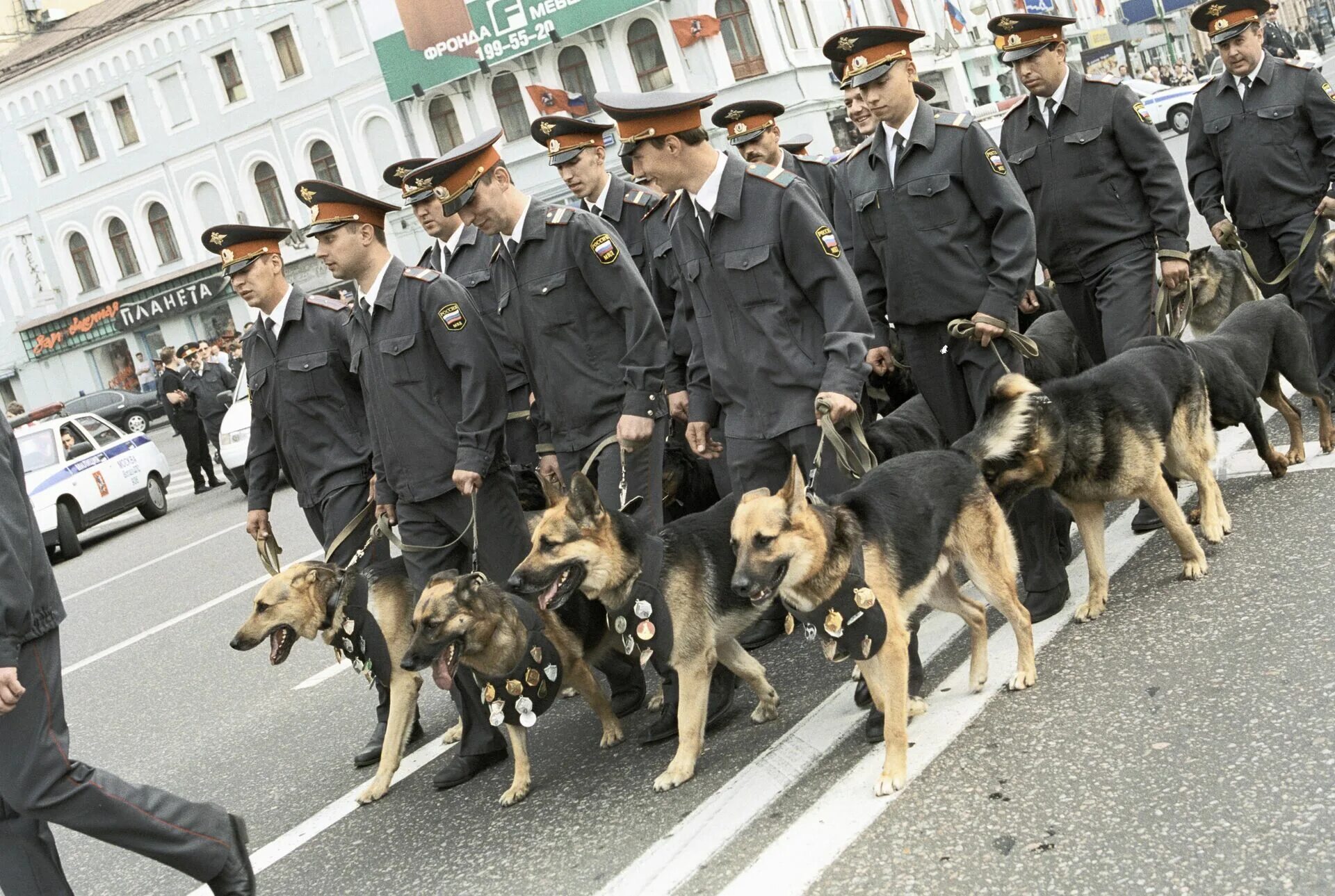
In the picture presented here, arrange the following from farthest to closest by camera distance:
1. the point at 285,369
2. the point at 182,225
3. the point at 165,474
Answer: the point at 182,225, the point at 165,474, the point at 285,369

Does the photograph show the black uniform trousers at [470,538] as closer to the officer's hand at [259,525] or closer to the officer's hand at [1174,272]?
the officer's hand at [259,525]

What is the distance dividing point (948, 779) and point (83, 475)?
16.2 metres

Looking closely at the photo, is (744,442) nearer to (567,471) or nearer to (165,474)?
(567,471)

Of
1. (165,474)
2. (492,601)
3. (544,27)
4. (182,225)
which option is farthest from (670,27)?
(492,601)

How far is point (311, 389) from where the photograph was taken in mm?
6074

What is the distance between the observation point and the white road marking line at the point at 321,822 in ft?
16.8

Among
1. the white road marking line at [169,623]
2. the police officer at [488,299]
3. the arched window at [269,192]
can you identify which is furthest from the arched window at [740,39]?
the police officer at [488,299]

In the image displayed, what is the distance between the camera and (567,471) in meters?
6.11

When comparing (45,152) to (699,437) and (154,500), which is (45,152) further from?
(699,437)

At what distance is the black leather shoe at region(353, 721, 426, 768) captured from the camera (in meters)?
6.00

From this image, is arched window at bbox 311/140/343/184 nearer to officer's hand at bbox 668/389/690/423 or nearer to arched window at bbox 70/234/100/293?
arched window at bbox 70/234/100/293

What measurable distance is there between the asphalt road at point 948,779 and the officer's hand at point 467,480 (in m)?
1.19

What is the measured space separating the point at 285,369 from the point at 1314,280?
5.48m

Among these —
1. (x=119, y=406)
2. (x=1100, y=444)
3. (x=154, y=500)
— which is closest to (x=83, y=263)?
(x=119, y=406)
